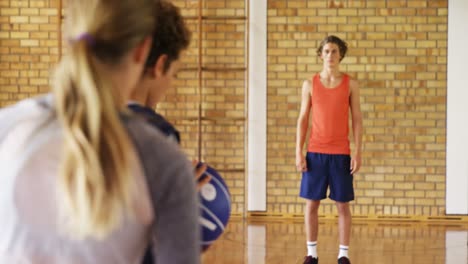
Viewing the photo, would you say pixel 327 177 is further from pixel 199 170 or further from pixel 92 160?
pixel 92 160

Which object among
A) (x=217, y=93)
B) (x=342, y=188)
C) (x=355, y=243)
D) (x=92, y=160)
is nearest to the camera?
(x=92, y=160)

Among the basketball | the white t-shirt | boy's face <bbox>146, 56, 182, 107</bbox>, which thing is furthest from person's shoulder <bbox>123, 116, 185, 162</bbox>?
the basketball

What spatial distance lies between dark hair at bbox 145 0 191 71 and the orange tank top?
Answer: 3.01 meters

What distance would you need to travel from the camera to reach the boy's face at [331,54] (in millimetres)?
4293

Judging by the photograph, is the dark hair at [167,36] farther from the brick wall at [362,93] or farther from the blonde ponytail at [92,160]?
the brick wall at [362,93]

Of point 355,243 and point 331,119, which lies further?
point 355,243

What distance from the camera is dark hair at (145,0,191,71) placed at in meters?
1.38

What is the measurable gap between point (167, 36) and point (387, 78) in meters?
5.44

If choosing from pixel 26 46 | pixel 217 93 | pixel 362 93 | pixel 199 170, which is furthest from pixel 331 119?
pixel 26 46

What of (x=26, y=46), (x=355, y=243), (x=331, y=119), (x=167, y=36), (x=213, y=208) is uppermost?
(x=26, y=46)

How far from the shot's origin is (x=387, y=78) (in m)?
6.57

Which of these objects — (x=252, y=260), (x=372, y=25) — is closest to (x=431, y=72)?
(x=372, y=25)

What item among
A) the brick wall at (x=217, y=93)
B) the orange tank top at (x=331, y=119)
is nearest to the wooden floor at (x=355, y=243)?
the brick wall at (x=217, y=93)

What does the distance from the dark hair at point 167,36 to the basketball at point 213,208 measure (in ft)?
1.40
